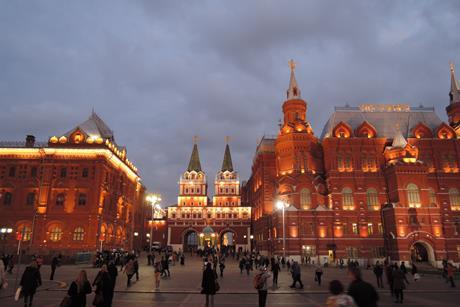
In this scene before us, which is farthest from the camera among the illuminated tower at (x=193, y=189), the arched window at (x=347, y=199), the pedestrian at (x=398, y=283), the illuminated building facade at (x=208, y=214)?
the illuminated tower at (x=193, y=189)

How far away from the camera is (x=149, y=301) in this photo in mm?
16078

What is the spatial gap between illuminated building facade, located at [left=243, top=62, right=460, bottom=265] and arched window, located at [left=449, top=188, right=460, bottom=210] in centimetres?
15

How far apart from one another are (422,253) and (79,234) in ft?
174

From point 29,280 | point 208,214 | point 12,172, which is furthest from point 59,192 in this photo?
point 208,214

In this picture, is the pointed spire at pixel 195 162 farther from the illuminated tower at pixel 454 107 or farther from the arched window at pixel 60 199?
the illuminated tower at pixel 454 107

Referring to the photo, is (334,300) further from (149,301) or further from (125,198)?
(125,198)

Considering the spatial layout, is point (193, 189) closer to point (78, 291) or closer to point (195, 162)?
point (195, 162)

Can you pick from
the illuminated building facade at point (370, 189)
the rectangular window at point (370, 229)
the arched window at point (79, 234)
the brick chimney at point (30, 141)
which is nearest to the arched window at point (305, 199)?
the illuminated building facade at point (370, 189)

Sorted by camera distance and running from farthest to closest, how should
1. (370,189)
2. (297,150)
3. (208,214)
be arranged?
(208,214) → (297,150) → (370,189)

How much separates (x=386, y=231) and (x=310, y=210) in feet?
39.7

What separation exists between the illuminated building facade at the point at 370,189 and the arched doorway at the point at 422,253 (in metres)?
0.15

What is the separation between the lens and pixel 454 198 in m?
55.6

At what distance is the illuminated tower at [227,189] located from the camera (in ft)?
333

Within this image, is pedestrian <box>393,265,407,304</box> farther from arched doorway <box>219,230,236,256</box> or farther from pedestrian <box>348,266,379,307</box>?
arched doorway <box>219,230,236,256</box>
